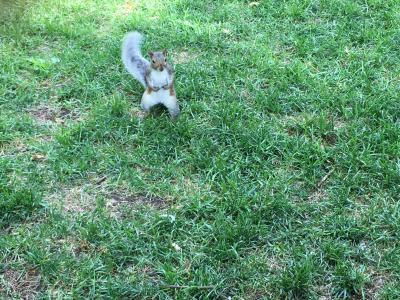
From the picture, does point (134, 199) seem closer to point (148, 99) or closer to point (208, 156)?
point (208, 156)

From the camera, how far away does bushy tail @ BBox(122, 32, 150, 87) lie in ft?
14.2

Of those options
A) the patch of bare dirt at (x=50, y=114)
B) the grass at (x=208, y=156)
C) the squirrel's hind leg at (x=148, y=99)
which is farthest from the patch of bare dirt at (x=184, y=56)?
the patch of bare dirt at (x=50, y=114)

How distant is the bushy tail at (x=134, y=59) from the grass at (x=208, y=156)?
0.22 meters

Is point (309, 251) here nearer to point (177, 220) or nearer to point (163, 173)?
point (177, 220)

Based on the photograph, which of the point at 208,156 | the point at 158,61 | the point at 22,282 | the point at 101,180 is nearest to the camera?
the point at 22,282

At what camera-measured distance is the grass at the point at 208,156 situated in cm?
304

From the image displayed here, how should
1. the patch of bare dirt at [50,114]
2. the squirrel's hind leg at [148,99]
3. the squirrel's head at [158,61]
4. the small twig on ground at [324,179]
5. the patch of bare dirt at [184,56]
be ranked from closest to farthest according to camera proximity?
1. the small twig on ground at [324,179]
2. the squirrel's head at [158,61]
3. the squirrel's hind leg at [148,99]
4. the patch of bare dirt at [50,114]
5. the patch of bare dirt at [184,56]

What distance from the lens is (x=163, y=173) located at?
371 cm

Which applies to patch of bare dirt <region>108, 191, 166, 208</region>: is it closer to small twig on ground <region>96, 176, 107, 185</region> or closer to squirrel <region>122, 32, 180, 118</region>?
small twig on ground <region>96, 176, 107, 185</region>

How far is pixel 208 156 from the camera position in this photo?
3809 millimetres

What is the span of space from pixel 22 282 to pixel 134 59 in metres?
1.98

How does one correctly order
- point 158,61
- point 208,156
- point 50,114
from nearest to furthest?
point 208,156 → point 158,61 → point 50,114

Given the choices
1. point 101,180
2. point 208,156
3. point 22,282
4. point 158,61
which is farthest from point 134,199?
point 158,61

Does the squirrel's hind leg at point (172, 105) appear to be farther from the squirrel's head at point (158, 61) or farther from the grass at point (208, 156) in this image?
the squirrel's head at point (158, 61)
